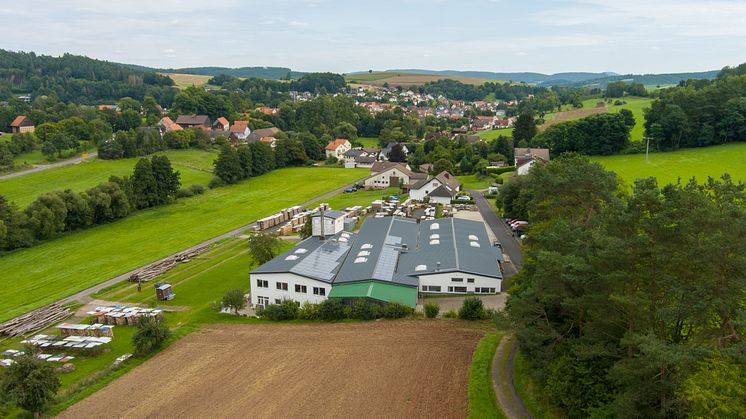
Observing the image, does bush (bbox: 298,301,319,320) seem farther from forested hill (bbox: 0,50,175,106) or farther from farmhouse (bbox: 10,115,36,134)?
forested hill (bbox: 0,50,175,106)

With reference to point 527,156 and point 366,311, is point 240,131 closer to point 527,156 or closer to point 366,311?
point 527,156

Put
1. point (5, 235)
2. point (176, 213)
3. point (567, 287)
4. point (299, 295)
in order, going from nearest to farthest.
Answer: point (567, 287)
point (299, 295)
point (5, 235)
point (176, 213)

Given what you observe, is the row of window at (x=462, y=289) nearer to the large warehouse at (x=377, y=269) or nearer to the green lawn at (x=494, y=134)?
the large warehouse at (x=377, y=269)

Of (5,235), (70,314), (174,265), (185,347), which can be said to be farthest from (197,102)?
(185,347)

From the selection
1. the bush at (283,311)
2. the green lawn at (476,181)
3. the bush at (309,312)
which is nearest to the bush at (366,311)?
the bush at (309,312)

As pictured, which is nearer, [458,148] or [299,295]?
[299,295]

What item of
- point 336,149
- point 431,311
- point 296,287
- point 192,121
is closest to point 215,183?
point 336,149

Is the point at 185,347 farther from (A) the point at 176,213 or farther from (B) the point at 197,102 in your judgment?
(B) the point at 197,102
